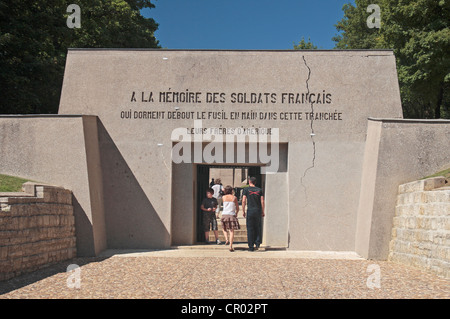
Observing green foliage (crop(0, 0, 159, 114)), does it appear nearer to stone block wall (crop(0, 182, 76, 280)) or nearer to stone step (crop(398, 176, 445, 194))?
stone block wall (crop(0, 182, 76, 280))

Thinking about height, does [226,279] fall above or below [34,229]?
below

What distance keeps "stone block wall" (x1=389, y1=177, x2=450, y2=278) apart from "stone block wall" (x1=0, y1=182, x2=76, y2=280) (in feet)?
23.4

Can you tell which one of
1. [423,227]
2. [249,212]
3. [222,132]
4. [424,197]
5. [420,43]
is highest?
[420,43]

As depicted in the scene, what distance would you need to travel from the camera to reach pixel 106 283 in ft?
27.8

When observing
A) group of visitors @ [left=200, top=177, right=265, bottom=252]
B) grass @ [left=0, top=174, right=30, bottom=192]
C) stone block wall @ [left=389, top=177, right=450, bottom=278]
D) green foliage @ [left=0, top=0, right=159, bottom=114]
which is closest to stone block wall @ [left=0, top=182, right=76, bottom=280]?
grass @ [left=0, top=174, right=30, bottom=192]

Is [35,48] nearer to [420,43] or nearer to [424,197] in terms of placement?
[424,197]

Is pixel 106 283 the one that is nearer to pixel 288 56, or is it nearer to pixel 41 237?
pixel 41 237

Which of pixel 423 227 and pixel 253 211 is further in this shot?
pixel 253 211

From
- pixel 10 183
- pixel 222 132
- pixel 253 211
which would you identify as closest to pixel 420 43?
pixel 222 132

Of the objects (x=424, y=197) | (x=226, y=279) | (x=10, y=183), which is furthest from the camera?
(x=10, y=183)

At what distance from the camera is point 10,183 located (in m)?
11.4

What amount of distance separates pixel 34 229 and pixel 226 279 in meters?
3.73
